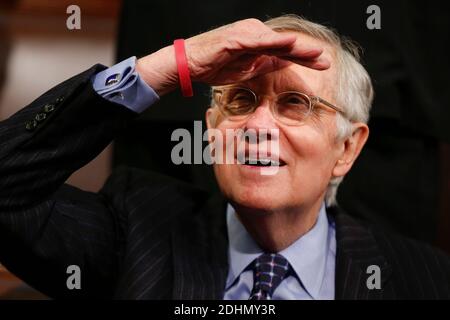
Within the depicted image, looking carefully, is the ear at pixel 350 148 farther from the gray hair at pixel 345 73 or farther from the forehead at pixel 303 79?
the forehead at pixel 303 79

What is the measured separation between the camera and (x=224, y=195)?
46.1 inches

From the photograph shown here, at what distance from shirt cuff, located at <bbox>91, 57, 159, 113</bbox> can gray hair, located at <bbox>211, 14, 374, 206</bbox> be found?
0.81 ft

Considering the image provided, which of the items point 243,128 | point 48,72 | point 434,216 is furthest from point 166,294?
point 434,216

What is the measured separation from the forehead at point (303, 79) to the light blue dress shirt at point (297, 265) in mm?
301

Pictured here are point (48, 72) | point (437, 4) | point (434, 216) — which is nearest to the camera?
point (48, 72)

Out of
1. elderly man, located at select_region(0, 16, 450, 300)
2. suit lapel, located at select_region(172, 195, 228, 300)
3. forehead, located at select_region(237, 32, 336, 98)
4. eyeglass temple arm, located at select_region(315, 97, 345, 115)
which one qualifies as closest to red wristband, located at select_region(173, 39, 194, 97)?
elderly man, located at select_region(0, 16, 450, 300)

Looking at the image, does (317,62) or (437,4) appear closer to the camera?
(317,62)

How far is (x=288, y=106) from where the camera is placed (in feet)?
3.59

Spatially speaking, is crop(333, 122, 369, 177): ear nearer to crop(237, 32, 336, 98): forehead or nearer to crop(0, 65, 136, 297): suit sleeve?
crop(237, 32, 336, 98): forehead

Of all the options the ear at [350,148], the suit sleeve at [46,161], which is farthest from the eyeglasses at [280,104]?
the suit sleeve at [46,161]

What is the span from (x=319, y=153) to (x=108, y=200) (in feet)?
1.37

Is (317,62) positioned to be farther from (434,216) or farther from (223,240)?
(434,216)

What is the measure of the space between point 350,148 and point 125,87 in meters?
0.48

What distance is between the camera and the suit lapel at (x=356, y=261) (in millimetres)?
1191
